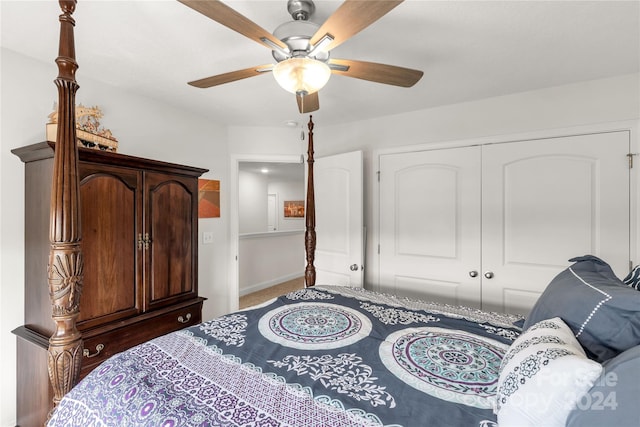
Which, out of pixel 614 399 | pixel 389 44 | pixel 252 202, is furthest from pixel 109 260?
pixel 252 202

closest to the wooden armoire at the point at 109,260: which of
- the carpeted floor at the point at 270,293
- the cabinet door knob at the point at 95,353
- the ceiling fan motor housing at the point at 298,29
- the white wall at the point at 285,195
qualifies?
the cabinet door knob at the point at 95,353

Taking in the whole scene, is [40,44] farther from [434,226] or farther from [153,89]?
[434,226]

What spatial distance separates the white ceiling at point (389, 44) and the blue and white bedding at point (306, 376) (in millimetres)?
1530

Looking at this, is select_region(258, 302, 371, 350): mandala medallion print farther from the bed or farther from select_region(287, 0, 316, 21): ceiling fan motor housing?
select_region(287, 0, 316, 21): ceiling fan motor housing

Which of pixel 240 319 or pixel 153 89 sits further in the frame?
pixel 153 89

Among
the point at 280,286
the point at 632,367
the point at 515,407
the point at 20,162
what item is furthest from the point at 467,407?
the point at 280,286

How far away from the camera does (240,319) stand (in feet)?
5.13

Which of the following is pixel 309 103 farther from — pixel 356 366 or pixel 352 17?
pixel 356 366

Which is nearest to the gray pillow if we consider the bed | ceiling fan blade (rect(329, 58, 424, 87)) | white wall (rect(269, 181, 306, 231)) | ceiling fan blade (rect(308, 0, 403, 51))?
the bed

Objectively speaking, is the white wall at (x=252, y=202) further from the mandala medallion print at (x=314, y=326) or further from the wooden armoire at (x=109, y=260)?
the mandala medallion print at (x=314, y=326)

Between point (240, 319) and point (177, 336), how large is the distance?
318 mm

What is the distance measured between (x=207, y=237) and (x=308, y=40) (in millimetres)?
2308

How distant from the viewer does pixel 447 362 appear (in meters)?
1.09

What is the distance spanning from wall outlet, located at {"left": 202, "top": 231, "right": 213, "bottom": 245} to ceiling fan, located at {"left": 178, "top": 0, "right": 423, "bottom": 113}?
1.81 m
